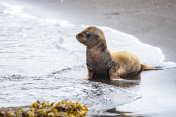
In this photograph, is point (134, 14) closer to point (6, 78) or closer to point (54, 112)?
point (6, 78)

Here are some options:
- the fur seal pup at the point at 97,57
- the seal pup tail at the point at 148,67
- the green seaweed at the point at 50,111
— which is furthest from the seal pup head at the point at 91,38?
the green seaweed at the point at 50,111

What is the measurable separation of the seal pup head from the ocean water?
635mm

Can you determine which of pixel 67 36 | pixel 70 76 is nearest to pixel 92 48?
pixel 70 76

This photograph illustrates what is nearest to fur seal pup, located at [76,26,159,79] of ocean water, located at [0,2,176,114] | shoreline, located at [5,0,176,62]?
ocean water, located at [0,2,176,114]

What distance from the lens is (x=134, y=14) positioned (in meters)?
15.2

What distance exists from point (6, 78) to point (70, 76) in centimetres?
113

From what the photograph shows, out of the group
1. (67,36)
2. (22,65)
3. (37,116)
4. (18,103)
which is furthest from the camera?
(67,36)

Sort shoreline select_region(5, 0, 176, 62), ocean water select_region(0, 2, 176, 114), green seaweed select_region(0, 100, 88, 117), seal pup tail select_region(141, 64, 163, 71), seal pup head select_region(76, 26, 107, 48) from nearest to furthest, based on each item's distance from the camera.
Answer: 1. green seaweed select_region(0, 100, 88, 117)
2. ocean water select_region(0, 2, 176, 114)
3. seal pup head select_region(76, 26, 107, 48)
4. seal pup tail select_region(141, 64, 163, 71)
5. shoreline select_region(5, 0, 176, 62)

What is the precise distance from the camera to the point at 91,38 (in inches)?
246

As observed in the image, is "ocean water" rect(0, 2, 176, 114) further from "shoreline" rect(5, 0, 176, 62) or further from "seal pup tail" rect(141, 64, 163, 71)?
"shoreline" rect(5, 0, 176, 62)

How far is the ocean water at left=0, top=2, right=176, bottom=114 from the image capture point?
5.04 meters

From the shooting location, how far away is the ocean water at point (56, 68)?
5.04 metres

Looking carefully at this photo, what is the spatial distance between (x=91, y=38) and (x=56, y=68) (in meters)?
1.30

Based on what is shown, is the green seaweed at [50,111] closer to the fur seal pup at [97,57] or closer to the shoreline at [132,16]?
the fur seal pup at [97,57]
